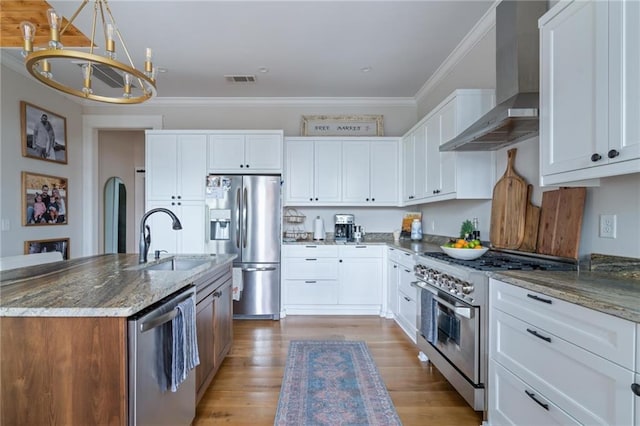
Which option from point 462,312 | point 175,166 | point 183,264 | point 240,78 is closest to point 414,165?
point 462,312

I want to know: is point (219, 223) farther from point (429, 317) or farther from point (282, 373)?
point (429, 317)

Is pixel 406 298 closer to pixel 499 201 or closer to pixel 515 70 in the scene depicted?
pixel 499 201

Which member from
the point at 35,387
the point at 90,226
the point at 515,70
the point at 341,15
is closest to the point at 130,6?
the point at 341,15

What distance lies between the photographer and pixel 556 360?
53.7 inches

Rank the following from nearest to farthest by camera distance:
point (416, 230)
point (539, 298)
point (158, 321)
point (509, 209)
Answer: point (158, 321) < point (539, 298) < point (509, 209) < point (416, 230)

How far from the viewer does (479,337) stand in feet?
6.31

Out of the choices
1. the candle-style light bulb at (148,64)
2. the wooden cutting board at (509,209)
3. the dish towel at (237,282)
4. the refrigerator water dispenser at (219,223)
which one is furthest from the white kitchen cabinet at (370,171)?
the candle-style light bulb at (148,64)

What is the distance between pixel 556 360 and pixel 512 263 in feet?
2.87

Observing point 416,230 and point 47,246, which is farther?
point 416,230

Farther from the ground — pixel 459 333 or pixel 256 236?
pixel 256 236

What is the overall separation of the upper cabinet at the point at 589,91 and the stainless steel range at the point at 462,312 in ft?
2.12

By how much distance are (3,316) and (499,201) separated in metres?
3.01

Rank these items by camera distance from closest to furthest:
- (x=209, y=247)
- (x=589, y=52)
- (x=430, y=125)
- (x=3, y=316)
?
(x=3, y=316), (x=589, y=52), (x=430, y=125), (x=209, y=247)

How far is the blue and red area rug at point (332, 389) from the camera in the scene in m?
2.03
